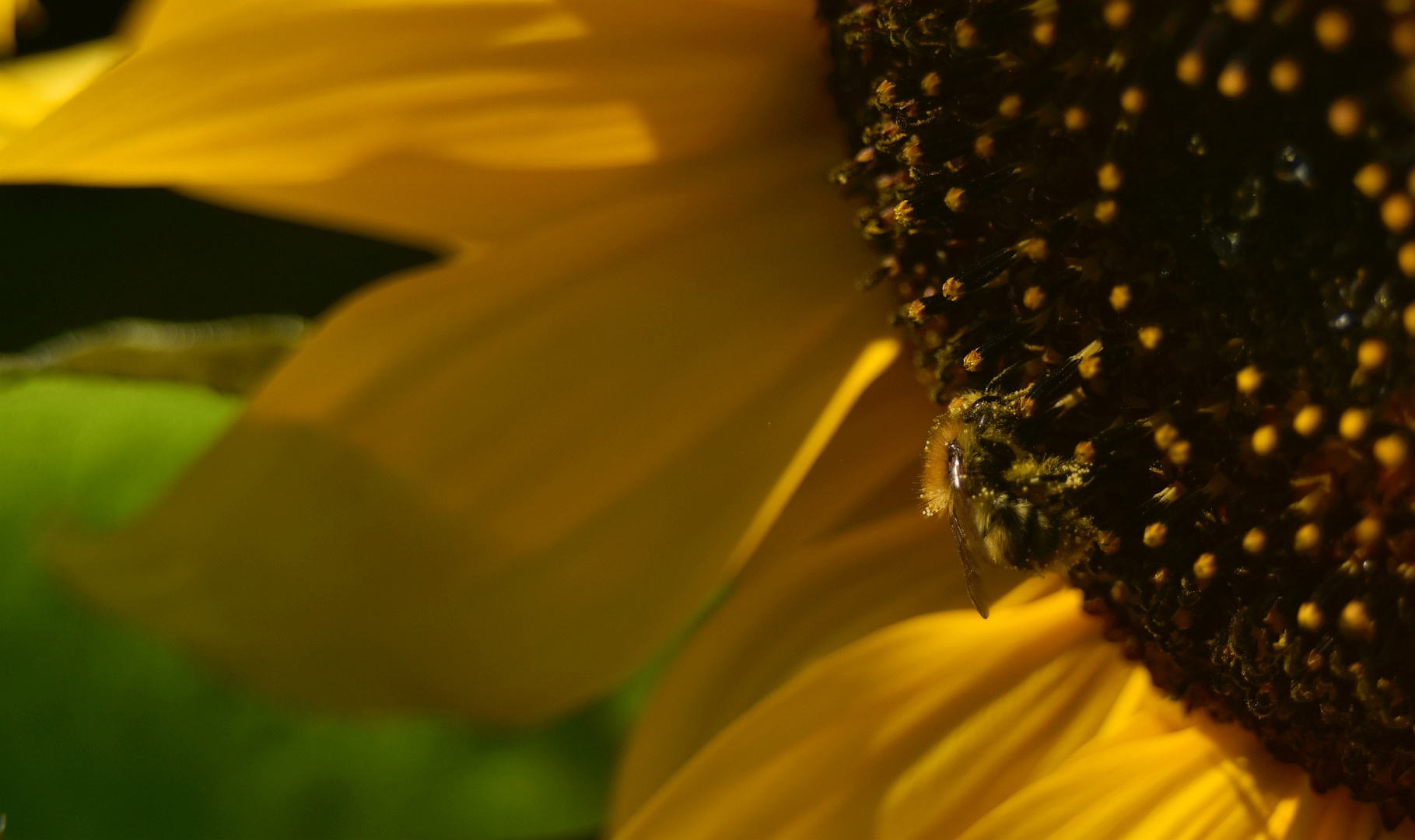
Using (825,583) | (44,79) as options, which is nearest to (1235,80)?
(825,583)

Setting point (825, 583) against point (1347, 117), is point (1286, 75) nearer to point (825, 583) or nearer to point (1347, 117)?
point (1347, 117)

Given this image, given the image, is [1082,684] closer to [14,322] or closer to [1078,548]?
[1078,548]

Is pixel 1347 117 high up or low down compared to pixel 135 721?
up

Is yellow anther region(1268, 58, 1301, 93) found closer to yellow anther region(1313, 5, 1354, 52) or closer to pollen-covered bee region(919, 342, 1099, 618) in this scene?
yellow anther region(1313, 5, 1354, 52)

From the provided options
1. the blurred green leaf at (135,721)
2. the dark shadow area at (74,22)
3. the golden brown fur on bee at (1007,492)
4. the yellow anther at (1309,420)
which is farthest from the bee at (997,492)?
the dark shadow area at (74,22)

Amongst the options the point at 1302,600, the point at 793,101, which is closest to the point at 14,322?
the point at 793,101

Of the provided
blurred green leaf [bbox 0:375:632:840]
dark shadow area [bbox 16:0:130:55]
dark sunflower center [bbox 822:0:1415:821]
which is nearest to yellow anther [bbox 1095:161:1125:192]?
dark sunflower center [bbox 822:0:1415:821]

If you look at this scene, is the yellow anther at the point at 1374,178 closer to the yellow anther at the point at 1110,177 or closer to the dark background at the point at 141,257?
the yellow anther at the point at 1110,177
